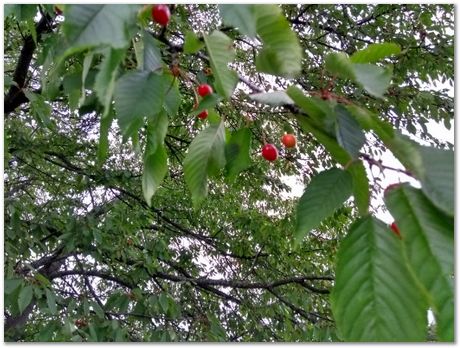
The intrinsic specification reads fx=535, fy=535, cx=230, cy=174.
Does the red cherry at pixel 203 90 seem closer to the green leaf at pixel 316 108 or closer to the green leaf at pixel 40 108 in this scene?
the green leaf at pixel 316 108

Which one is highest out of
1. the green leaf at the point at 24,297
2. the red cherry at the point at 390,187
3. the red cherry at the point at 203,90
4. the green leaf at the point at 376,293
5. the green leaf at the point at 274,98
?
the red cherry at the point at 203,90

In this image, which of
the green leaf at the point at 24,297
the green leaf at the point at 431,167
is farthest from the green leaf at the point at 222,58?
the green leaf at the point at 24,297

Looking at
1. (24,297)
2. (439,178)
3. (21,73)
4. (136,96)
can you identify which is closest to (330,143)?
(439,178)

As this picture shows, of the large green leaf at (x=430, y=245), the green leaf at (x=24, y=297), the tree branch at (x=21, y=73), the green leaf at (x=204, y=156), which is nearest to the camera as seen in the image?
the large green leaf at (x=430, y=245)

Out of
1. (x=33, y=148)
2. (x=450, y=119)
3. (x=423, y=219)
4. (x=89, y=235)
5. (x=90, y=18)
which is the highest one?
(x=450, y=119)

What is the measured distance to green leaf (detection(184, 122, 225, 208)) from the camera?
2.99 ft

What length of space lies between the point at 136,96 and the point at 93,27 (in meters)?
0.21

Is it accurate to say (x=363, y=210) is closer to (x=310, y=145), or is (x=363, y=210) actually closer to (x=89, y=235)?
(x=89, y=235)

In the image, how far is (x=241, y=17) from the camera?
0.56 m

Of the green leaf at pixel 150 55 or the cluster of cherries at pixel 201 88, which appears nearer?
the cluster of cherries at pixel 201 88

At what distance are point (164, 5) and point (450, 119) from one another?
2.75 m

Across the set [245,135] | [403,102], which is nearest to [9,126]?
[403,102]

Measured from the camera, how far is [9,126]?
3826mm

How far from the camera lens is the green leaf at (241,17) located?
0.56 meters
